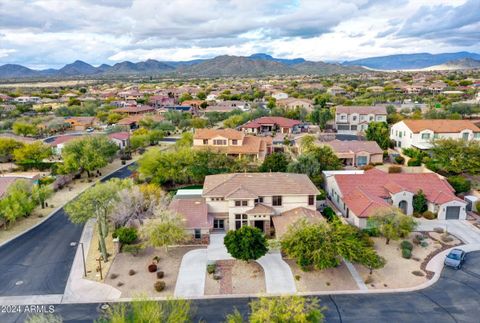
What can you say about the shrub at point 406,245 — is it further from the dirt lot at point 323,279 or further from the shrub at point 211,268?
the shrub at point 211,268

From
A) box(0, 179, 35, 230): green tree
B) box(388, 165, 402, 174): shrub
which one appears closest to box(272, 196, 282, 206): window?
box(388, 165, 402, 174): shrub

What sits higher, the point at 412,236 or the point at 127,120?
the point at 127,120

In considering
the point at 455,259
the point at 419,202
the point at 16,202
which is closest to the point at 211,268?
the point at 455,259

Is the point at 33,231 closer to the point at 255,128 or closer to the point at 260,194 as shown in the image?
the point at 260,194

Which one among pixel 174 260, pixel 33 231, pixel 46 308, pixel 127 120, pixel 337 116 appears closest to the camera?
pixel 46 308

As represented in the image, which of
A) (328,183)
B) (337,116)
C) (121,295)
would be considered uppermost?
(337,116)

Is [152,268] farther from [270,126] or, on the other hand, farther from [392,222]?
[270,126]

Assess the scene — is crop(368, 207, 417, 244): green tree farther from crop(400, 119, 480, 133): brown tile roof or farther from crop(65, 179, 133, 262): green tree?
crop(400, 119, 480, 133): brown tile roof

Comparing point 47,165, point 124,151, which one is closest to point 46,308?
point 47,165
